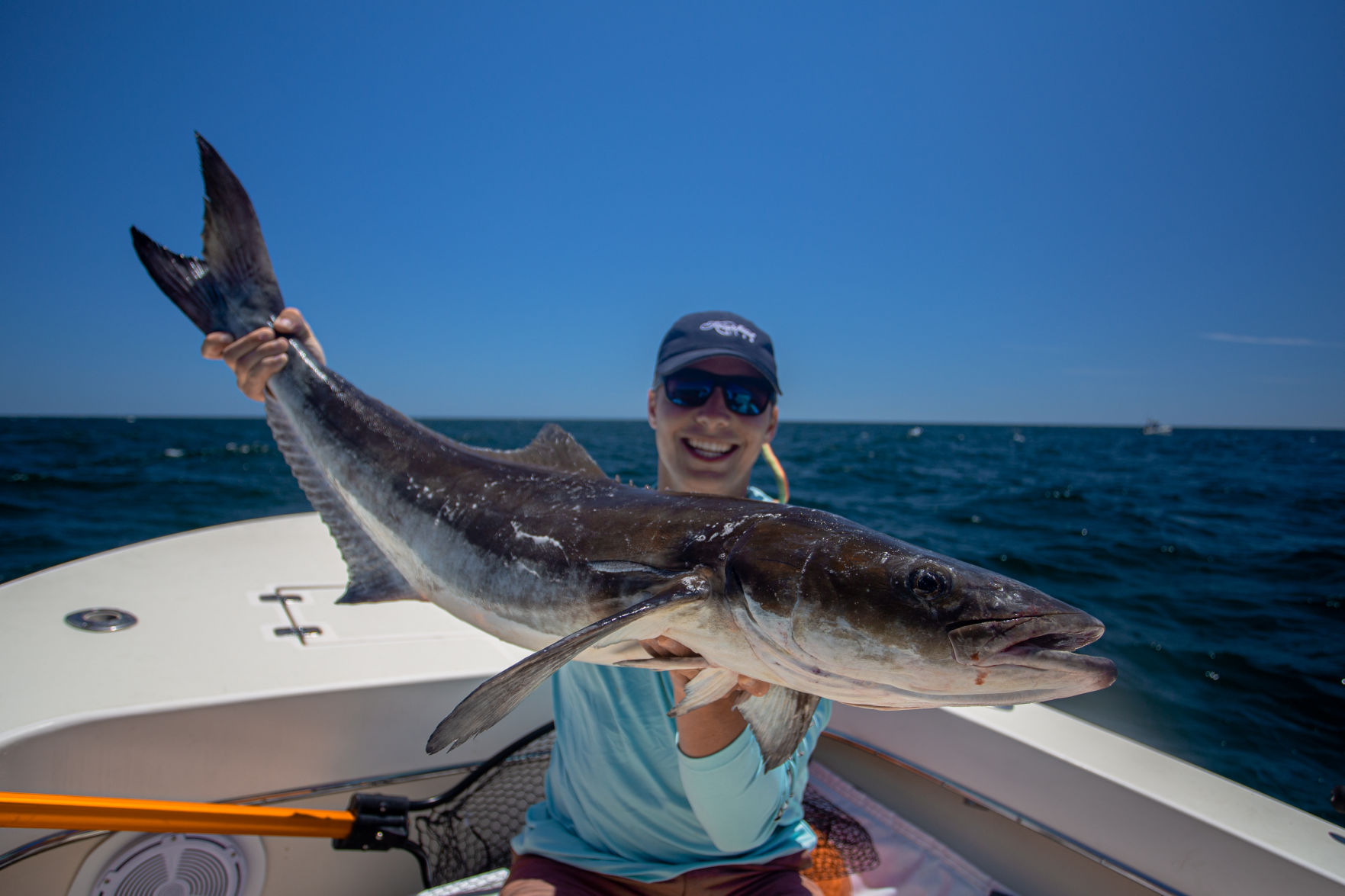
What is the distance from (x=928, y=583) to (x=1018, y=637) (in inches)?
8.4

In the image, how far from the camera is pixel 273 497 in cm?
1650

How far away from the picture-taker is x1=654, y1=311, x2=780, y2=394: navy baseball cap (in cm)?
297

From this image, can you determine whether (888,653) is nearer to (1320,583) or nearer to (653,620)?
(653,620)

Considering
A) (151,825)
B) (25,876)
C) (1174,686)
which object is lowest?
(1174,686)

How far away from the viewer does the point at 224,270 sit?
3.04 meters

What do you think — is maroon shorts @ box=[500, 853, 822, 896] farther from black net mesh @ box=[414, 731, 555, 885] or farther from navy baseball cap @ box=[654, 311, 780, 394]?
navy baseball cap @ box=[654, 311, 780, 394]

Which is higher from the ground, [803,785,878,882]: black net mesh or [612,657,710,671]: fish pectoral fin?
[612,657,710,671]: fish pectoral fin

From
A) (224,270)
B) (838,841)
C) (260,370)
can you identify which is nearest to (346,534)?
(260,370)

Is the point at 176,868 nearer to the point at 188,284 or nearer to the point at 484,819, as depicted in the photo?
the point at 484,819

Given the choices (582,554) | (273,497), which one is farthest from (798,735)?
(273,497)

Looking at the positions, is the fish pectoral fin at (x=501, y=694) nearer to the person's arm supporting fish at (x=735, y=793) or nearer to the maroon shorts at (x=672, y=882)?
the person's arm supporting fish at (x=735, y=793)

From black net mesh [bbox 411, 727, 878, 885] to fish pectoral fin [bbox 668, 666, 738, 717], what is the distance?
63.6 inches

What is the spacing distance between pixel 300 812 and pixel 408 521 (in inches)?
50.4

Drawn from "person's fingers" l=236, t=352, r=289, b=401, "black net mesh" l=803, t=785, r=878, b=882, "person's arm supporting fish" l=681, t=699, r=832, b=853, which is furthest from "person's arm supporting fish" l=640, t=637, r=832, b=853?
"person's fingers" l=236, t=352, r=289, b=401
